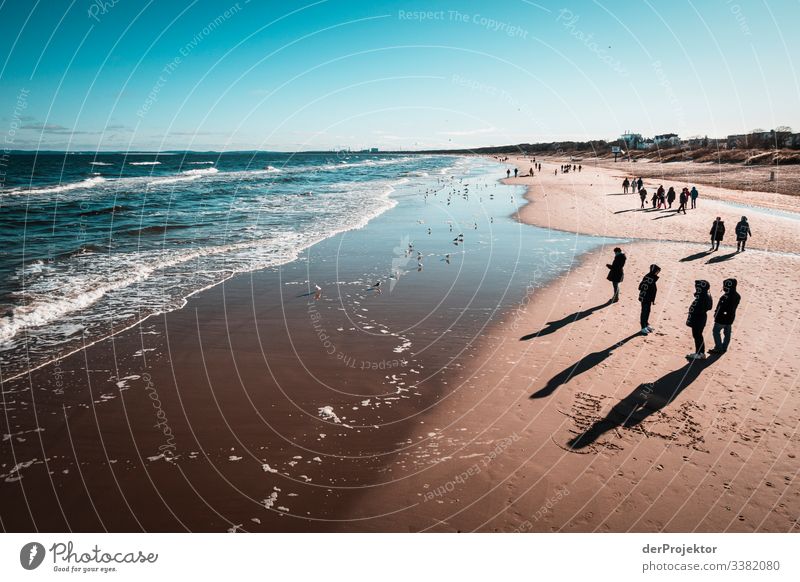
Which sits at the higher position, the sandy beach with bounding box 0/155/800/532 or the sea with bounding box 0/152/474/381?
the sea with bounding box 0/152/474/381

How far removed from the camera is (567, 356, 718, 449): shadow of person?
7.57m

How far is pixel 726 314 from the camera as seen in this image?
1038 cm

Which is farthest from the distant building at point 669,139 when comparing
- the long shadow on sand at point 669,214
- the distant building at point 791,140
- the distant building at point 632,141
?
the long shadow on sand at point 669,214

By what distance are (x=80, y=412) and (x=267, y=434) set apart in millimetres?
3764

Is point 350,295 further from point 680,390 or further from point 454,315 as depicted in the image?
point 680,390

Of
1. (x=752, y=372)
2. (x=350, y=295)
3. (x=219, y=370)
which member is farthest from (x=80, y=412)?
(x=752, y=372)

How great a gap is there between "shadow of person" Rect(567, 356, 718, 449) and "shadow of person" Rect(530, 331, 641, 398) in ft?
3.83

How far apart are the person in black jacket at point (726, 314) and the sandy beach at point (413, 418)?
0.38 meters

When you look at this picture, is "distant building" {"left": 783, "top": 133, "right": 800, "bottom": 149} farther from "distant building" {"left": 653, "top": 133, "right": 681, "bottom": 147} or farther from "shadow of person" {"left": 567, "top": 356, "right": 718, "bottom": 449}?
"shadow of person" {"left": 567, "top": 356, "right": 718, "bottom": 449}

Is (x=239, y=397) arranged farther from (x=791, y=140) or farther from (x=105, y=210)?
(x=791, y=140)

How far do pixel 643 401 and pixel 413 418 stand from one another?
15.0 ft

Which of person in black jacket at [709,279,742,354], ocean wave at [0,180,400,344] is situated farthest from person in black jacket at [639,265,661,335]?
ocean wave at [0,180,400,344]

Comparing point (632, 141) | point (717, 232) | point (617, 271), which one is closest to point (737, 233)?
point (717, 232)

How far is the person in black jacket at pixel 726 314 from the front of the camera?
1034cm
